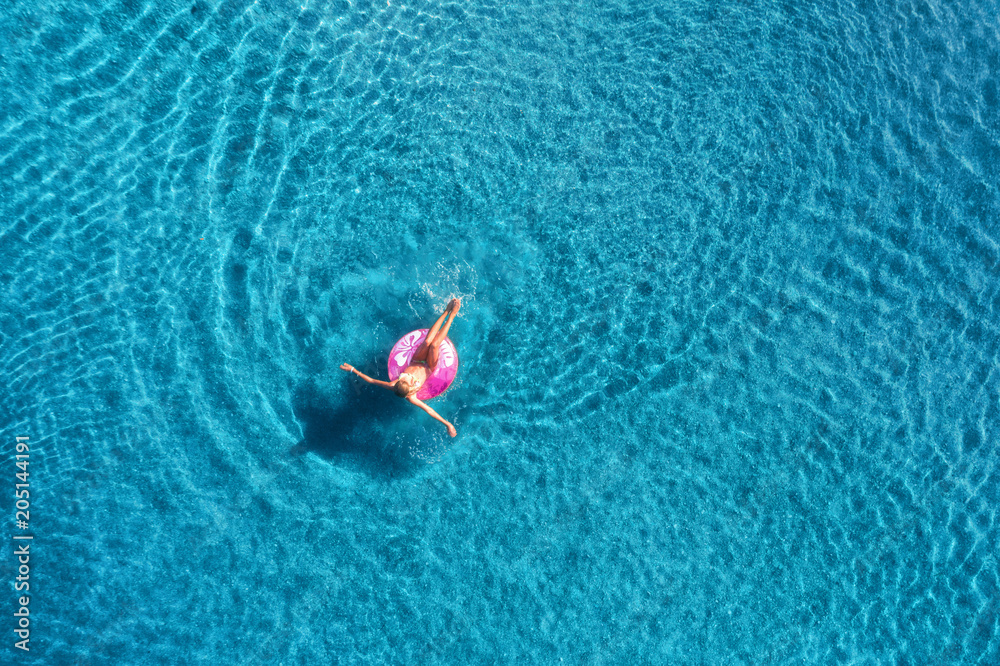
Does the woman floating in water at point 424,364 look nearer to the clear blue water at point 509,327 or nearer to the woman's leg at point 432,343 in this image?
the woman's leg at point 432,343

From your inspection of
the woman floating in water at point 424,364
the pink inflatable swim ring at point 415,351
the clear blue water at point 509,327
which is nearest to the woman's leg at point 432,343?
the woman floating in water at point 424,364

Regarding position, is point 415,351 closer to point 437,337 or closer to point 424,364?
point 424,364

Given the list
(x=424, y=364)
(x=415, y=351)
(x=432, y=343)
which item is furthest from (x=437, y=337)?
(x=415, y=351)

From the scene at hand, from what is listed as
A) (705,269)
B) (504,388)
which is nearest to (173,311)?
(504,388)

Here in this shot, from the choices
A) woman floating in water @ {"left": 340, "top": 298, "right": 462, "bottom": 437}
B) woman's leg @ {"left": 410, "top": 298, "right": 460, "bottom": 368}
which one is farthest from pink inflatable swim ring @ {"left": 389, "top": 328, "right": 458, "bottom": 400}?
woman's leg @ {"left": 410, "top": 298, "right": 460, "bottom": 368}

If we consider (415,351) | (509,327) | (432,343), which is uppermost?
(432,343)

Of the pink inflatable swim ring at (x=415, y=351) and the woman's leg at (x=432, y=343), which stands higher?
the woman's leg at (x=432, y=343)

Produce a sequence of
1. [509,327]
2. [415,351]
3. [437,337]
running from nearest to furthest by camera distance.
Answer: [437,337] < [415,351] < [509,327]
